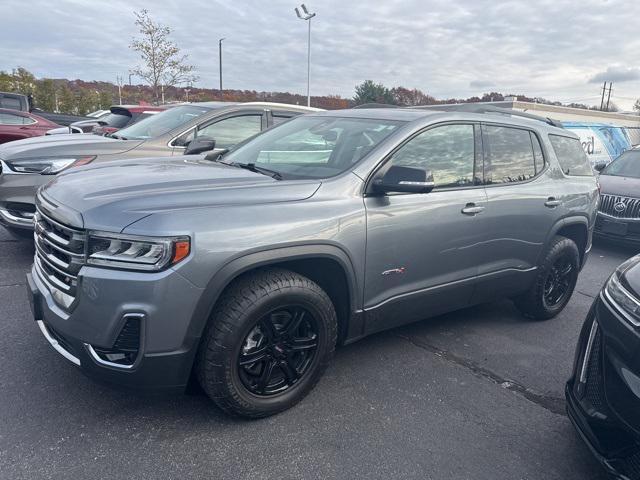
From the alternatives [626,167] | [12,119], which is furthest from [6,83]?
[626,167]

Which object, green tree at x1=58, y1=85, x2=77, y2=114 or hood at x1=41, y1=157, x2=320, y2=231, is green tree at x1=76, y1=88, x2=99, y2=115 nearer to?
green tree at x1=58, y1=85, x2=77, y2=114

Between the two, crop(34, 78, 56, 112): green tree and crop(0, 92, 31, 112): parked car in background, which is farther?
crop(34, 78, 56, 112): green tree

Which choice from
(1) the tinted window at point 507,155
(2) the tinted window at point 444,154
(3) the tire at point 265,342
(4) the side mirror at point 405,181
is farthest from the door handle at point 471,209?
(3) the tire at point 265,342

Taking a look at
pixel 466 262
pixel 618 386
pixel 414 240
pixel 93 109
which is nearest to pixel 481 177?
pixel 466 262

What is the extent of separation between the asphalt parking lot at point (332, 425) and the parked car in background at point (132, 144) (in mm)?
1425

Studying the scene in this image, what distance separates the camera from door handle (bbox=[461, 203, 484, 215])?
141 inches

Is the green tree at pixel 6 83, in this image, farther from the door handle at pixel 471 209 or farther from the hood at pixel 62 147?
the door handle at pixel 471 209

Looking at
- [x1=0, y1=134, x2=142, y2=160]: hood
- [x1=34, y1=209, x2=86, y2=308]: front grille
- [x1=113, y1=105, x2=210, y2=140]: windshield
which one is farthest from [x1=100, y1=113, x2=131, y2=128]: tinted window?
[x1=34, y1=209, x2=86, y2=308]: front grille

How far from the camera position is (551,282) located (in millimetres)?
4656

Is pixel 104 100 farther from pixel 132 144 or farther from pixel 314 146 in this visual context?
pixel 314 146

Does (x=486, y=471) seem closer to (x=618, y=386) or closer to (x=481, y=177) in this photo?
(x=618, y=386)

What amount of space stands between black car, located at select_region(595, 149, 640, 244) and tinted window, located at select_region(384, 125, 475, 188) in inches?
193

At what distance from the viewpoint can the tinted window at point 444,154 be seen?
341 centimetres

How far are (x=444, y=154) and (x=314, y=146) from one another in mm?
936
